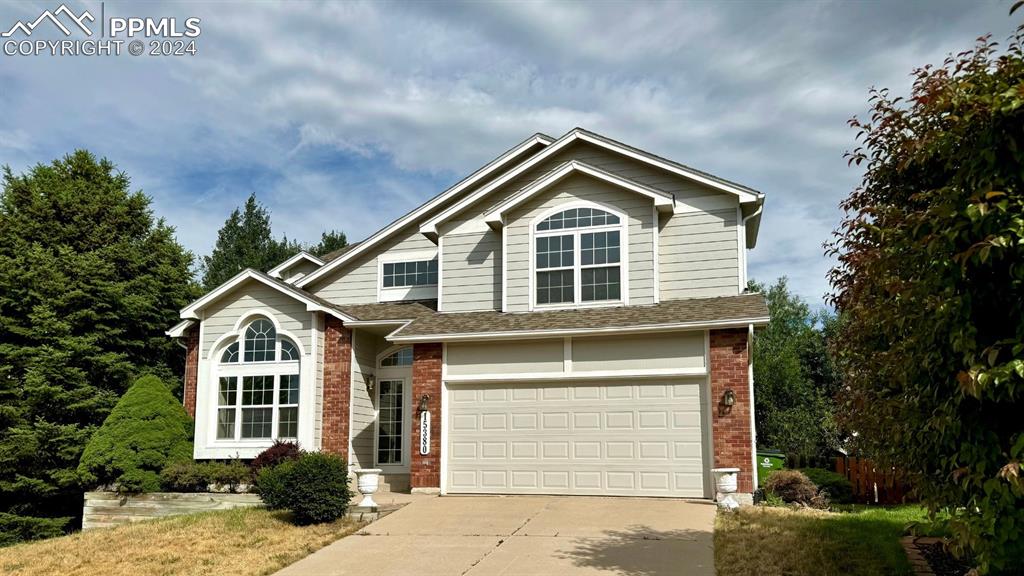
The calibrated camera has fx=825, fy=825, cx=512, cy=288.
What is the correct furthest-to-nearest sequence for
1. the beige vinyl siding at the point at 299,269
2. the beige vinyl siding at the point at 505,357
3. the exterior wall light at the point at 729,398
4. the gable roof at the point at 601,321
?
the beige vinyl siding at the point at 299,269
the beige vinyl siding at the point at 505,357
the gable roof at the point at 601,321
the exterior wall light at the point at 729,398

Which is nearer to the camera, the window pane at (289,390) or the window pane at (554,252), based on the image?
the window pane at (554,252)

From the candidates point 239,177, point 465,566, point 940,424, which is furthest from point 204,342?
point 239,177

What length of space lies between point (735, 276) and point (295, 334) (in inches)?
379

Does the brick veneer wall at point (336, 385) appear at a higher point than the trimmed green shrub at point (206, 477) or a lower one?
higher

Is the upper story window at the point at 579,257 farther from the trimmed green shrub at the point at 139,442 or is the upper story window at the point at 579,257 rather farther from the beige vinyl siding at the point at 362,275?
the trimmed green shrub at the point at 139,442

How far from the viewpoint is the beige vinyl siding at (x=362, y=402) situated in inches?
732

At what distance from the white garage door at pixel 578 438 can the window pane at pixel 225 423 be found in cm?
542

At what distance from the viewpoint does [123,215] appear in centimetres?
2611

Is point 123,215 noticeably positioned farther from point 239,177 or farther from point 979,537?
point 979,537

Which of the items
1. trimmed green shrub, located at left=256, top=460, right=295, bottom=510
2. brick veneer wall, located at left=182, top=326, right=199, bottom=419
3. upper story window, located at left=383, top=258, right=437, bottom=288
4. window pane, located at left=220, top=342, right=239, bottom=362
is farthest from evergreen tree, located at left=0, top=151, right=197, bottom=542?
trimmed green shrub, located at left=256, top=460, right=295, bottom=510

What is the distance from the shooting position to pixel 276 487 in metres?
13.6

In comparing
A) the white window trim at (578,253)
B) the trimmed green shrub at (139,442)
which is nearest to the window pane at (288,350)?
the trimmed green shrub at (139,442)

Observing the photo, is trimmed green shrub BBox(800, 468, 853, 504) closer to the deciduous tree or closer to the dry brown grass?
the dry brown grass

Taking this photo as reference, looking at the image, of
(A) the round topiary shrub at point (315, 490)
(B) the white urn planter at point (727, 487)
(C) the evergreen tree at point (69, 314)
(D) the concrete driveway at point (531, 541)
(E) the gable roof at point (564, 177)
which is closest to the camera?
(D) the concrete driveway at point (531, 541)
